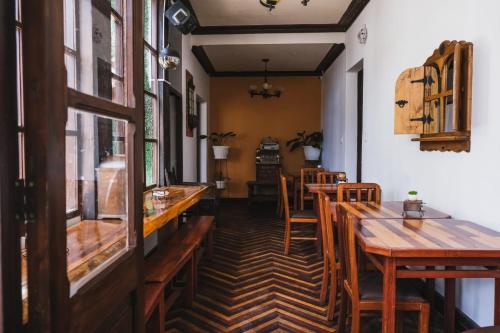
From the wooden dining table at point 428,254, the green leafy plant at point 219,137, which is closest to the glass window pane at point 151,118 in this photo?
the wooden dining table at point 428,254

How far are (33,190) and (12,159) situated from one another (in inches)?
3.7

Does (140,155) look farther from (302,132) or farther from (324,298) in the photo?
(302,132)

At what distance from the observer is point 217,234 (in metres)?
5.20

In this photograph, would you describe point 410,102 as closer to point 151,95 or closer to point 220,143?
point 151,95

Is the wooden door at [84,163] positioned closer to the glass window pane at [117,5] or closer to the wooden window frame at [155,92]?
the glass window pane at [117,5]

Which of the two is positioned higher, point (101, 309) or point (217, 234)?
point (101, 309)

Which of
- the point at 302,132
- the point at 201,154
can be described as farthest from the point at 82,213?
the point at 302,132

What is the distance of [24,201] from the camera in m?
0.88

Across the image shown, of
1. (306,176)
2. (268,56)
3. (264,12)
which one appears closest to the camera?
(264,12)

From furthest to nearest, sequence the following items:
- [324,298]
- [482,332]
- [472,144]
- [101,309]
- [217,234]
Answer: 1. [217,234]
2. [324,298]
3. [472,144]
4. [482,332]
5. [101,309]

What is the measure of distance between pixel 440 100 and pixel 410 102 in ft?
1.16

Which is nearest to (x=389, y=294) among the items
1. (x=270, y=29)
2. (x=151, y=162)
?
(x=151, y=162)

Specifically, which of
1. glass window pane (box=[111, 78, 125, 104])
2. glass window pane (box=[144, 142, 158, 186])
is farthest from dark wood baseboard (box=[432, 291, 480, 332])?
glass window pane (box=[144, 142, 158, 186])

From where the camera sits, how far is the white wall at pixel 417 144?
2.20m
